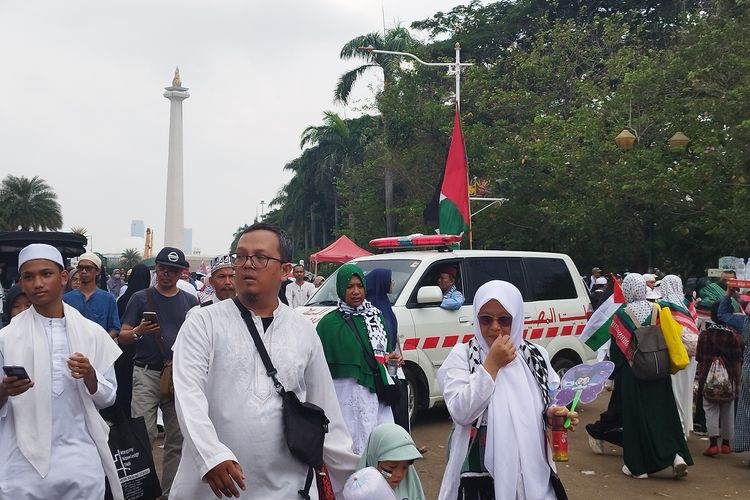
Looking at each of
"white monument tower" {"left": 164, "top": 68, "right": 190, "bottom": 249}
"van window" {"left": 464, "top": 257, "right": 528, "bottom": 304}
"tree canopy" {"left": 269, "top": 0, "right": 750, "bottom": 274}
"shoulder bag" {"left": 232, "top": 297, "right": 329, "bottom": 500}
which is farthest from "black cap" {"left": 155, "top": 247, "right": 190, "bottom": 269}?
"white monument tower" {"left": 164, "top": 68, "right": 190, "bottom": 249}

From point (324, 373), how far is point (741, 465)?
6.53 meters

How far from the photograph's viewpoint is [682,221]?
68.0ft

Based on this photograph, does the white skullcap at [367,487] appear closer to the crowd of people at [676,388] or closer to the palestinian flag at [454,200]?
the crowd of people at [676,388]

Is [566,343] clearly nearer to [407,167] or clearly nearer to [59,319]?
[59,319]

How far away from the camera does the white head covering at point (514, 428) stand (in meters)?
3.73

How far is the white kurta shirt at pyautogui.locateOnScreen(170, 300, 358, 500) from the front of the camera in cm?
302

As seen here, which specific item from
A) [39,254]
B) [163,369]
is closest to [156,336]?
[163,369]

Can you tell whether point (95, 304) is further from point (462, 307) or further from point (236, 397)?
point (462, 307)

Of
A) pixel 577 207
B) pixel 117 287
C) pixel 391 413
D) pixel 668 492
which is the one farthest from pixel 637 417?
pixel 117 287

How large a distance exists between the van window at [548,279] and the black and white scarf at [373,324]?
4.49 metres

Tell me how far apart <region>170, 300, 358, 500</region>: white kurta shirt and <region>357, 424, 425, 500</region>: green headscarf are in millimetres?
867

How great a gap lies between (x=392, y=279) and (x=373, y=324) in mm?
3153

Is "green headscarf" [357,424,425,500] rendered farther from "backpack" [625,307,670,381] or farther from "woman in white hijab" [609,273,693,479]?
"woman in white hijab" [609,273,693,479]

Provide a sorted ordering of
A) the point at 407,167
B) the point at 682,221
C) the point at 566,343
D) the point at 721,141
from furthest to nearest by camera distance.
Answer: the point at 407,167 → the point at 682,221 → the point at 721,141 → the point at 566,343
